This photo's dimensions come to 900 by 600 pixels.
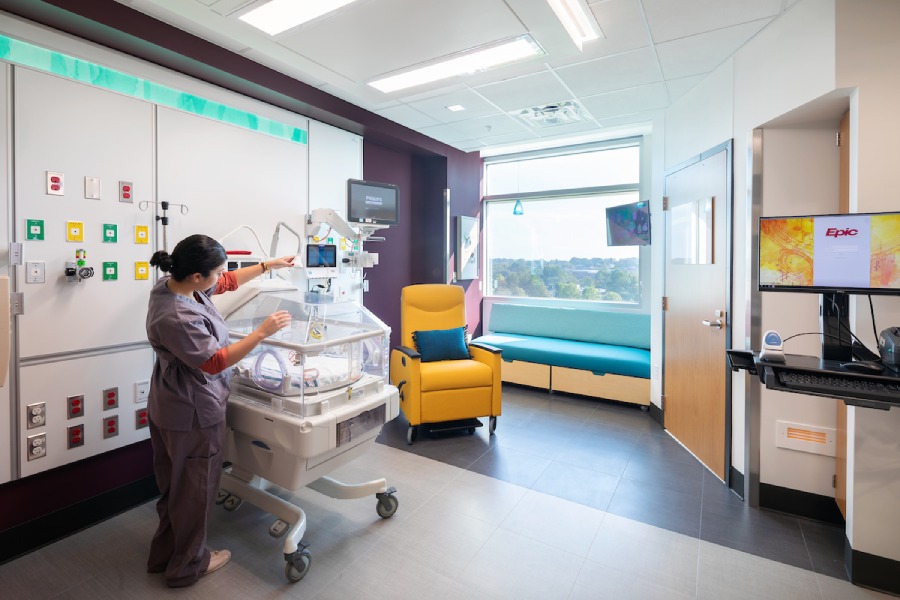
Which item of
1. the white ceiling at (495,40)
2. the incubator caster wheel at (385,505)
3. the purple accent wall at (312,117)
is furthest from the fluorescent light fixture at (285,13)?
the incubator caster wheel at (385,505)

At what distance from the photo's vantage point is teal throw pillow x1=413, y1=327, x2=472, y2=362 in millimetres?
3896

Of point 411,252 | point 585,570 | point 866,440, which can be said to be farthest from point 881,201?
point 411,252

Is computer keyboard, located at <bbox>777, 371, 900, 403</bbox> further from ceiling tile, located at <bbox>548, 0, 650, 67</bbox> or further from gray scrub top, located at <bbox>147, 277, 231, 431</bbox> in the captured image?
gray scrub top, located at <bbox>147, 277, 231, 431</bbox>

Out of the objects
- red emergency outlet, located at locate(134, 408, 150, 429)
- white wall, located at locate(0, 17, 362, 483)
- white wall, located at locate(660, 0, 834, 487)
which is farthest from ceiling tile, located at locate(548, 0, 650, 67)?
red emergency outlet, located at locate(134, 408, 150, 429)

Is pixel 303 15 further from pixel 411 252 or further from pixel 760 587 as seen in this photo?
pixel 760 587

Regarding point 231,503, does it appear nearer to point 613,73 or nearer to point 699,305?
point 699,305

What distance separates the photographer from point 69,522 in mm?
2412

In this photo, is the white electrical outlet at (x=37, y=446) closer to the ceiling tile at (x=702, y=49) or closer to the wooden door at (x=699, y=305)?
the wooden door at (x=699, y=305)

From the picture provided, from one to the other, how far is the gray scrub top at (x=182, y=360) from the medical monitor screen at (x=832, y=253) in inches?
101

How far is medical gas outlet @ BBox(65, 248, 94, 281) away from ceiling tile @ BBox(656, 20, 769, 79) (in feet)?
11.5

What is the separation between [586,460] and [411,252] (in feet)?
9.67

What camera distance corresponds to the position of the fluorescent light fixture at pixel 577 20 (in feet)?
7.90

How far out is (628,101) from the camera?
3.78m

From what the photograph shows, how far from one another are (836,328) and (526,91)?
2.59 metres
